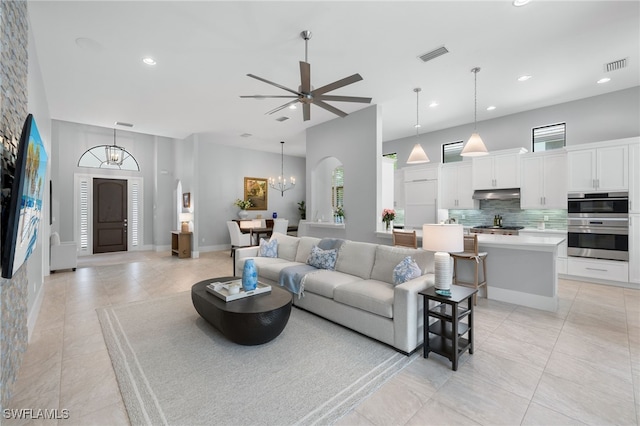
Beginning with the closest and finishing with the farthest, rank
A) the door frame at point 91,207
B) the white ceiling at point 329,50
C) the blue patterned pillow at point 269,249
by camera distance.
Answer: the white ceiling at point 329,50 → the blue patterned pillow at point 269,249 → the door frame at point 91,207

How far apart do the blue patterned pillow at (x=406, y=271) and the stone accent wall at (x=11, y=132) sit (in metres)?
3.13

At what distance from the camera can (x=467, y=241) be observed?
3.94 meters

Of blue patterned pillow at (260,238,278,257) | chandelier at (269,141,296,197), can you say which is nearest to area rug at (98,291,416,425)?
blue patterned pillow at (260,238,278,257)

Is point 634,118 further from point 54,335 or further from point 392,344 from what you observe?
point 54,335

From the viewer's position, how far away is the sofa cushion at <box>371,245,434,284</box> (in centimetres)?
320

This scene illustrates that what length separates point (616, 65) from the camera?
404 centimetres

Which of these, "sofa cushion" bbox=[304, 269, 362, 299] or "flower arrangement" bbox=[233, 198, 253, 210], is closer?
"sofa cushion" bbox=[304, 269, 362, 299]

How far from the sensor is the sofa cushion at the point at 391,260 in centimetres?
320

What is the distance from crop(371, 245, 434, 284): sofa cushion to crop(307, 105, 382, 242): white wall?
6.33ft

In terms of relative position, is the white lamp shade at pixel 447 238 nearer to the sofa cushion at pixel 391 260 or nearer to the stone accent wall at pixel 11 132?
the sofa cushion at pixel 391 260

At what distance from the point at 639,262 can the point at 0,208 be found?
7531 mm

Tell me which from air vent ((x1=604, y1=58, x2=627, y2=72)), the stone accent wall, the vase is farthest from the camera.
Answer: air vent ((x1=604, y1=58, x2=627, y2=72))

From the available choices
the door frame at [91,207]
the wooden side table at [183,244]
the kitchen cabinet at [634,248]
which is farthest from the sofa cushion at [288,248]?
the door frame at [91,207]

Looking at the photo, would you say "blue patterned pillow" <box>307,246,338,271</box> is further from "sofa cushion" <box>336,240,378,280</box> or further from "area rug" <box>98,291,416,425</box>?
"area rug" <box>98,291,416,425</box>
